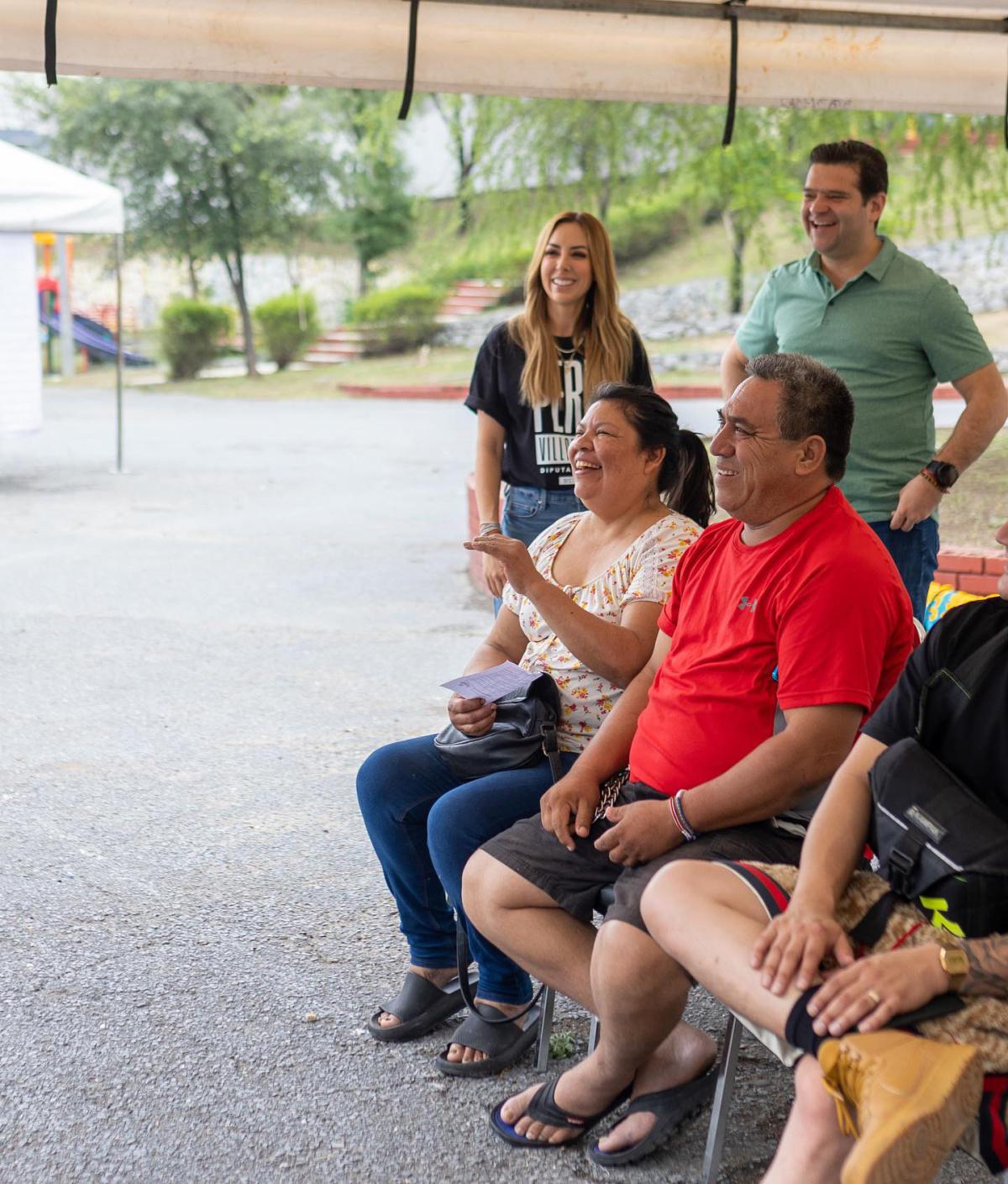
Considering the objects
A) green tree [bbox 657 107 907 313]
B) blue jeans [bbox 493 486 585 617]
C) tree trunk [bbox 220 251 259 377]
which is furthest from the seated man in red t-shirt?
tree trunk [bbox 220 251 259 377]

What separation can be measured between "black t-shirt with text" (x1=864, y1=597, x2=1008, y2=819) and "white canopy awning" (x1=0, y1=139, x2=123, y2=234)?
10218mm

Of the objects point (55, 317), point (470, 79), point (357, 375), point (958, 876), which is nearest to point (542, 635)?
point (958, 876)

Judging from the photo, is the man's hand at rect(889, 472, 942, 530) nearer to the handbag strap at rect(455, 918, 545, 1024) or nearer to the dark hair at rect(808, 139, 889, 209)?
the dark hair at rect(808, 139, 889, 209)

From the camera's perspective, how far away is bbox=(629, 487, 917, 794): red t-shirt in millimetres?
2559

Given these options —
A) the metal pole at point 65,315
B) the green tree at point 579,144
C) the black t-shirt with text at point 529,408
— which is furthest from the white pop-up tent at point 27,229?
the metal pole at point 65,315

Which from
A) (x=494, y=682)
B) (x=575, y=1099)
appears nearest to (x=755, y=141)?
(x=494, y=682)

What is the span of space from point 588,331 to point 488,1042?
249 centimetres

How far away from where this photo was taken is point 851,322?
4152mm

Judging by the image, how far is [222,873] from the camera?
4.12 meters

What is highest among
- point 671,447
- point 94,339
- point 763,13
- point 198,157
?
point 198,157

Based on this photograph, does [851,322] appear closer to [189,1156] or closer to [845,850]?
[845,850]

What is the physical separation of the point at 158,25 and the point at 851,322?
2.19 metres

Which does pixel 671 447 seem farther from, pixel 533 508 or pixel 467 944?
pixel 533 508

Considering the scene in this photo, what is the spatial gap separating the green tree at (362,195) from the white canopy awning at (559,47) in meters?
27.0
